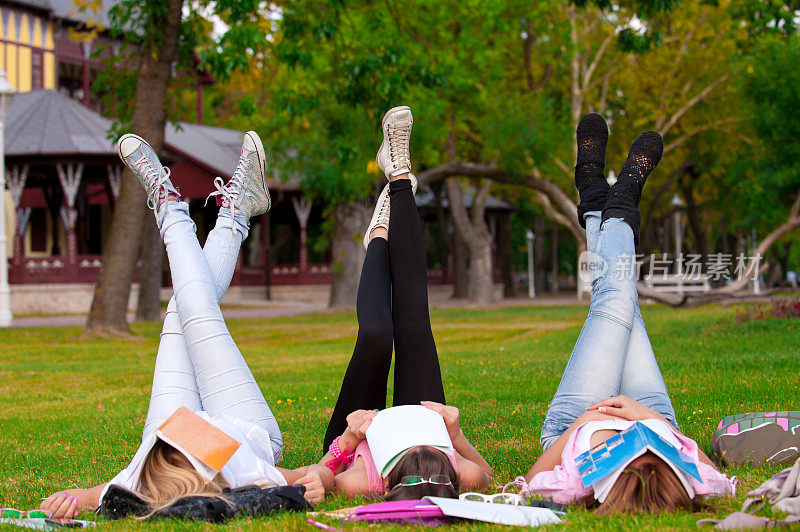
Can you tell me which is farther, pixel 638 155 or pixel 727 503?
pixel 638 155

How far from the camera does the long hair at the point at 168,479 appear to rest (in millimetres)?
3195

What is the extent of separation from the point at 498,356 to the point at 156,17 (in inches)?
354

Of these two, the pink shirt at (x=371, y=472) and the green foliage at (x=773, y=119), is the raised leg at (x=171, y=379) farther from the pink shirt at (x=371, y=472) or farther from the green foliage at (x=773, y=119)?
the green foliage at (x=773, y=119)

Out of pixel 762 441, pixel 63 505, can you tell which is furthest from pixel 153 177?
pixel 762 441

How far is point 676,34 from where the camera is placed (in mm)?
30875

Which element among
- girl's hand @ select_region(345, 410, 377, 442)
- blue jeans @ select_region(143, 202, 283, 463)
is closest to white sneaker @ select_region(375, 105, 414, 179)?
blue jeans @ select_region(143, 202, 283, 463)

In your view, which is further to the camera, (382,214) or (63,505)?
(382,214)

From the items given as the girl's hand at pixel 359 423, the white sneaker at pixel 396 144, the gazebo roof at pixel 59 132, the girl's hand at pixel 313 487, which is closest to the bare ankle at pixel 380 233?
the white sneaker at pixel 396 144

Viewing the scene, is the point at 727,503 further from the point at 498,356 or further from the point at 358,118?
the point at 358,118

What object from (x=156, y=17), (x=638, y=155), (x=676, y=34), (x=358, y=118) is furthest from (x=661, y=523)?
(x=676, y=34)

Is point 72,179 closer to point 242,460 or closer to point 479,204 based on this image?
point 479,204

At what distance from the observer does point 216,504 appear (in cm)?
315

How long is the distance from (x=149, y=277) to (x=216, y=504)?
19.0m

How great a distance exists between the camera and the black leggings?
12.8 ft
